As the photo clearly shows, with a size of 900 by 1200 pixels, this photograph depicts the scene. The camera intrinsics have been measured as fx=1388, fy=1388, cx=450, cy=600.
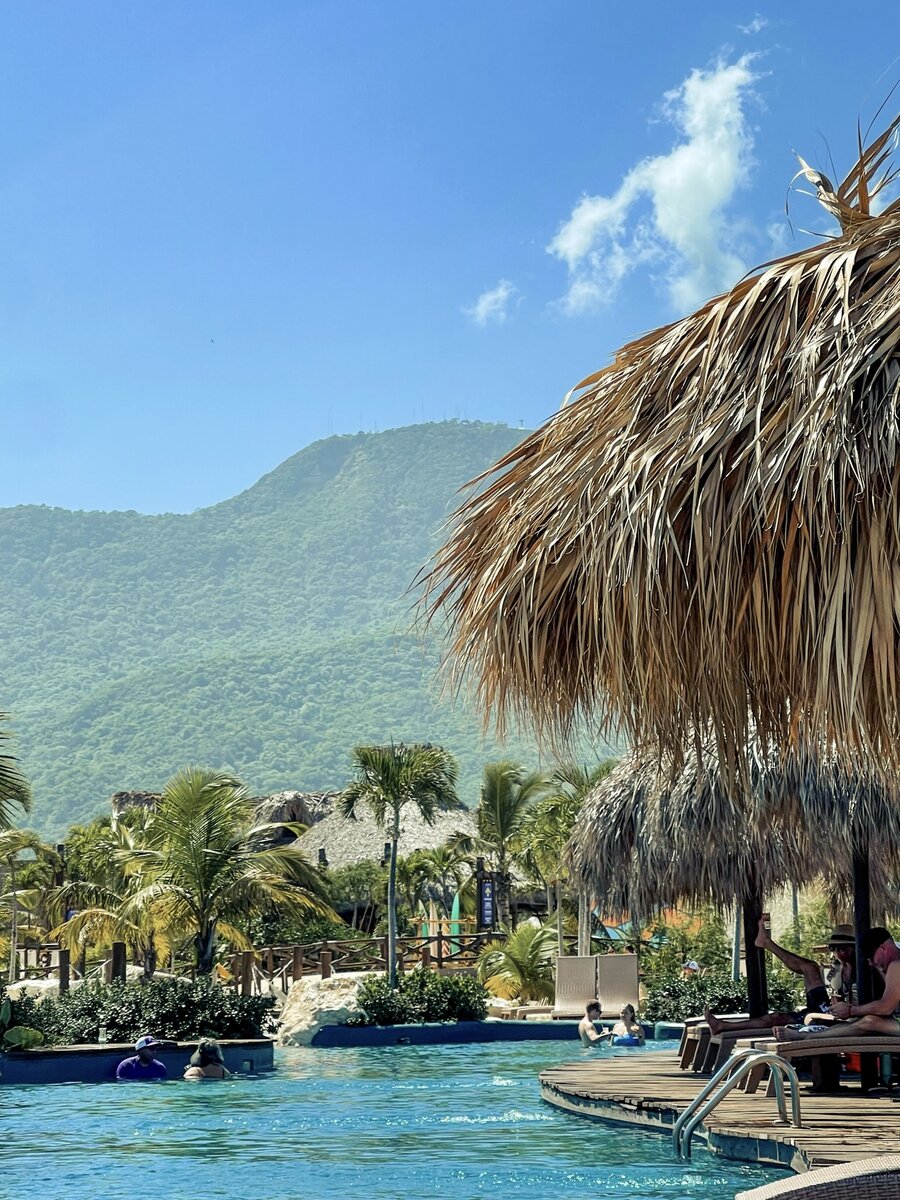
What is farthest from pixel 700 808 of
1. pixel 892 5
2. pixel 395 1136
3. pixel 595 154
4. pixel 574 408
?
pixel 595 154

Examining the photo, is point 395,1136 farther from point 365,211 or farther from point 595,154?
point 365,211

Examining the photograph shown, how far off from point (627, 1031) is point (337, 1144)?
818 centimetres

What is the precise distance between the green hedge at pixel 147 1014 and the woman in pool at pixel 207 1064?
1404 mm

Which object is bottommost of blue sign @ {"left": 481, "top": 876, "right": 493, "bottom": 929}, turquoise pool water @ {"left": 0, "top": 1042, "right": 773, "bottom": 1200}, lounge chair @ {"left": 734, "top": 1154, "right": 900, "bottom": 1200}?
turquoise pool water @ {"left": 0, "top": 1042, "right": 773, "bottom": 1200}

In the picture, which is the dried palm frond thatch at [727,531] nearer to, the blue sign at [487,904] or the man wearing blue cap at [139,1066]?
the man wearing blue cap at [139,1066]

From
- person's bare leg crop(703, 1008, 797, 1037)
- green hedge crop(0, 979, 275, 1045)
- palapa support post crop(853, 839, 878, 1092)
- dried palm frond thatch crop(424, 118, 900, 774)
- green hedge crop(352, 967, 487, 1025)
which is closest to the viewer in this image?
dried palm frond thatch crop(424, 118, 900, 774)

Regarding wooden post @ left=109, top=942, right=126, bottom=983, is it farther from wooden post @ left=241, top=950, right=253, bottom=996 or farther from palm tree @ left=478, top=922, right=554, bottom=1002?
palm tree @ left=478, top=922, right=554, bottom=1002

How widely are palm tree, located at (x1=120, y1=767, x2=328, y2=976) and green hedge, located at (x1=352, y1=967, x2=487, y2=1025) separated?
2040mm

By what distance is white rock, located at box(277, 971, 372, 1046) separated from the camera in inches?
828

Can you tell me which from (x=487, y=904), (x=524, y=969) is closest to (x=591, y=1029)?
(x=524, y=969)

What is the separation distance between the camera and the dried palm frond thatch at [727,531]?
10.4 ft

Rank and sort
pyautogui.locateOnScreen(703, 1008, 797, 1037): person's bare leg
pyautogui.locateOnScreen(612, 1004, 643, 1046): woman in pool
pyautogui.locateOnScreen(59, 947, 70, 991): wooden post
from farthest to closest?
1. pyautogui.locateOnScreen(59, 947, 70, 991): wooden post
2. pyautogui.locateOnScreen(612, 1004, 643, 1046): woman in pool
3. pyautogui.locateOnScreen(703, 1008, 797, 1037): person's bare leg

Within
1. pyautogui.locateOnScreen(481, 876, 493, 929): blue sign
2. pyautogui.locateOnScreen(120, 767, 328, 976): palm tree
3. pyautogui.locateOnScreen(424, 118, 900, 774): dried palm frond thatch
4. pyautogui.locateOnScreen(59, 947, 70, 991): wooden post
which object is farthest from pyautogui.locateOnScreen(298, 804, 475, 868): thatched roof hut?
pyautogui.locateOnScreen(424, 118, 900, 774): dried palm frond thatch

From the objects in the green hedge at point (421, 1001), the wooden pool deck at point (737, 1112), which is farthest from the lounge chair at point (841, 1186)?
the green hedge at point (421, 1001)
